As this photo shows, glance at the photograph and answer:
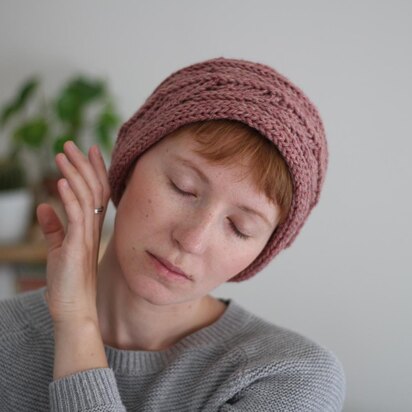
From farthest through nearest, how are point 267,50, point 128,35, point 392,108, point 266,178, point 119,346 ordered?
point 128,35
point 267,50
point 392,108
point 119,346
point 266,178

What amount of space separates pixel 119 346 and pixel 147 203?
0.33 m

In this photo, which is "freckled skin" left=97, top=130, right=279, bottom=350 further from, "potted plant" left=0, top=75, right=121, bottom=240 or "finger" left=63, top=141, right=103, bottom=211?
"potted plant" left=0, top=75, right=121, bottom=240

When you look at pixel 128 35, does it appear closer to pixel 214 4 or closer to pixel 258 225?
pixel 214 4

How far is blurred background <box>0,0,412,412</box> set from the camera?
1.83 metres

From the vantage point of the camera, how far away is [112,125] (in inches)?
90.7

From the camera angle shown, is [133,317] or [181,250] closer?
[181,250]

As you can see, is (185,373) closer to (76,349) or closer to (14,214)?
(76,349)

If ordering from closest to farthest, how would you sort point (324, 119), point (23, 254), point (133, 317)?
point (133, 317) → point (324, 119) → point (23, 254)

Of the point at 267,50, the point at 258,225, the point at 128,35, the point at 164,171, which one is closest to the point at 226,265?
the point at 258,225

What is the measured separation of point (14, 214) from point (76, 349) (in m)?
1.43

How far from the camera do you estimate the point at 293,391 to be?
955mm

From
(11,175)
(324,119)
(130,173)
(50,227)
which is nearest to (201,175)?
(130,173)

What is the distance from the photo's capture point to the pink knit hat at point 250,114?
0.91 meters

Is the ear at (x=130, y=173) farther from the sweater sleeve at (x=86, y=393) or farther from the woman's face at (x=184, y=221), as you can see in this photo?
the sweater sleeve at (x=86, y=393)
